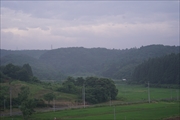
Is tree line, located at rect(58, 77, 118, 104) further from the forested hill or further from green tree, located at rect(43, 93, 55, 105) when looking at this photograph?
the forested hill

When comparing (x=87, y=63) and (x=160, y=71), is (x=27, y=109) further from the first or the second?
(x=87, y=63)

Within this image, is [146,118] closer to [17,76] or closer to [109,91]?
[109,91]

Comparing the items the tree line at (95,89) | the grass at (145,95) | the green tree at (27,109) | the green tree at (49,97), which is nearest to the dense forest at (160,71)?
the grass at (145,95)

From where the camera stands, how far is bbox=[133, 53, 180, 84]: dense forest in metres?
91.2

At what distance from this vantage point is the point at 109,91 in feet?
200

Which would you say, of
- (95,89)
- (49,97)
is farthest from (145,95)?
(49,97)

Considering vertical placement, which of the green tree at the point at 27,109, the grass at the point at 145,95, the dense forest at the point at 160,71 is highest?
the dense forest at the point at 160,71

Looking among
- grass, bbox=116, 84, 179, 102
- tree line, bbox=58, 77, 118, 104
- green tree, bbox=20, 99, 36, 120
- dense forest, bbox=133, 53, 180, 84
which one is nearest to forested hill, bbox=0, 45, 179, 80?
dense forest, bbox=133, 53, 180, 84

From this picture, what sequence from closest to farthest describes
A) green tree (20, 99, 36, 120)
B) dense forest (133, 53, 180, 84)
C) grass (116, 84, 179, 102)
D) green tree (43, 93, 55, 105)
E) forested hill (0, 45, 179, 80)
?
green tree (20, 99, 36, 120) < green tree (43, 93, 55, 105) < grass (116, 84, 179, 102) < dense forest (133, 53, 180, 84) < forested hill (0, 45, 179, 80)

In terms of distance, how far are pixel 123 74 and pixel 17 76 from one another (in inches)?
2152

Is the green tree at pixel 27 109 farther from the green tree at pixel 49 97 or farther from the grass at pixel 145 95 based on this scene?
the grass at pixel 145 95

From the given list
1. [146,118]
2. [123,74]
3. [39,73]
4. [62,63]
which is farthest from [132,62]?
[146,118]

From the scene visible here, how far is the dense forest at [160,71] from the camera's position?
91188mm

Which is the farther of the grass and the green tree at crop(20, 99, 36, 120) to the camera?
the grass
